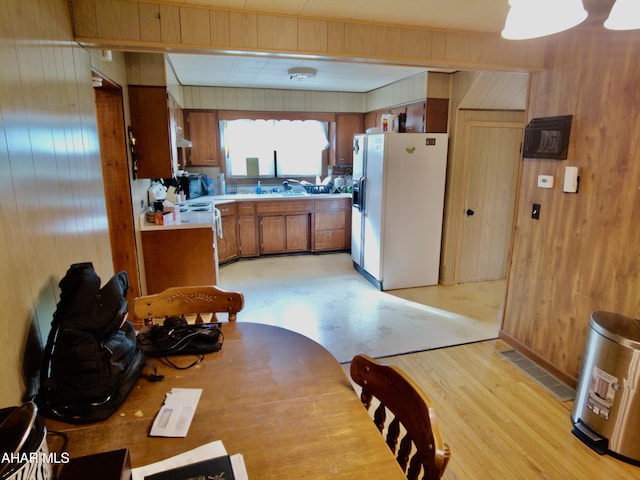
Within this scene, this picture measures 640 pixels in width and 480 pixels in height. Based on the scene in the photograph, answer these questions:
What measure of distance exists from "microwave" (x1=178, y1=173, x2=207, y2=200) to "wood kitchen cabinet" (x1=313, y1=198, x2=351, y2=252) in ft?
5.44

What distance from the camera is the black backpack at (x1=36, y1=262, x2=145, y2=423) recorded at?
112 centimetres

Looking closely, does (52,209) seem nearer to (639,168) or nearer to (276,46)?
(276,46)

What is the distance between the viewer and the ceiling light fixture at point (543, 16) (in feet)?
4.19

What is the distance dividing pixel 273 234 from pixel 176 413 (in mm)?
4460

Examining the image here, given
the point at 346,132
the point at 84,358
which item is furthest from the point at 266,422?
the point at 346,132

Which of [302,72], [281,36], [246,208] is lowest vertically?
[246,208]

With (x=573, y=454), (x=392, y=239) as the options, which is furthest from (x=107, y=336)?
(x=392, y=239)

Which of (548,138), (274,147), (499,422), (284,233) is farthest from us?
(274,147)

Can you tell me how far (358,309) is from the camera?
3859mm

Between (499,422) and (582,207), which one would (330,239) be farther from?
(499,422)

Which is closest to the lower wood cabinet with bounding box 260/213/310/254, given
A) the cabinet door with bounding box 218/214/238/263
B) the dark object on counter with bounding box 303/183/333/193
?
the cabinet door with bounding box 218/214/238/263

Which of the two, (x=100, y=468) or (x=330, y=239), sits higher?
(x=100, y=468)

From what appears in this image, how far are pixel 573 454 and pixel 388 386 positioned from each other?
1572 mm

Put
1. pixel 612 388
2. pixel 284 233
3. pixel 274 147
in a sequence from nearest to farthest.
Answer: pixel 612 388 < pixel 284 233 < pixel 274 147
